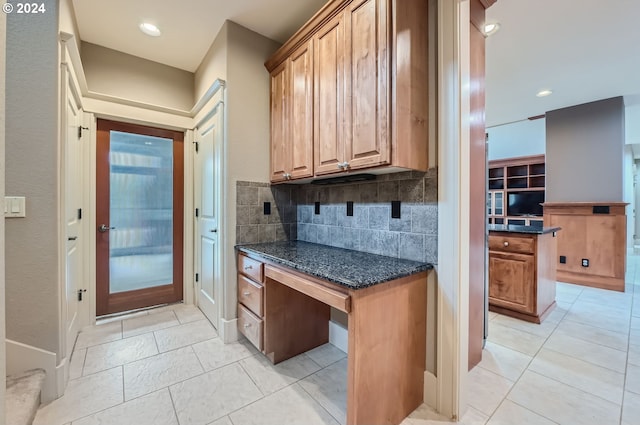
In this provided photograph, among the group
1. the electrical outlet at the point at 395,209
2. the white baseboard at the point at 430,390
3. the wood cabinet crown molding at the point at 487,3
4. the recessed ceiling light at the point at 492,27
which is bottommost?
the white baseboard at the point at 430,390

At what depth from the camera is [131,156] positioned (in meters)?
2.87

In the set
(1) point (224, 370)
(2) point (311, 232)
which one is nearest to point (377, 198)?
(2) point (311, 232)

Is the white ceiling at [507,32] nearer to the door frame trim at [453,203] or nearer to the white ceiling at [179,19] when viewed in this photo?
the white ceiling at [179,19]

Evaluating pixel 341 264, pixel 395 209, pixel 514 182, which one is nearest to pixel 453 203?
pixel 395 209

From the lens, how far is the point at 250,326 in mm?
2117

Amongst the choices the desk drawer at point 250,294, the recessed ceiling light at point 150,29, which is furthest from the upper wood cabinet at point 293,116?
the recessed ceiling light at point 150,29

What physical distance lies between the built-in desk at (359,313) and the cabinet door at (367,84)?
64 centimetres

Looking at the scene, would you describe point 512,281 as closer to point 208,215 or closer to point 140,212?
point 208,215

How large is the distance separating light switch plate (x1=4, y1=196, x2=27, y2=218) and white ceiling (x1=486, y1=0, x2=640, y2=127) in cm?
346

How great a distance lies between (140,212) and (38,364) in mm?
1616

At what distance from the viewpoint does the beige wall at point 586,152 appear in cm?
370

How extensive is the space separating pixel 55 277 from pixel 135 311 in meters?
1.50

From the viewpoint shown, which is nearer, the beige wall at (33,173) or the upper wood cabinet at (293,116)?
the beige wall at (33,173)

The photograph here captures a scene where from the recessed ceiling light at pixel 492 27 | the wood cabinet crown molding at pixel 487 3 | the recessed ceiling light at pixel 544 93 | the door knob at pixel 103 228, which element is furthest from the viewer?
the recessed ceiling light at pixel 544 93
